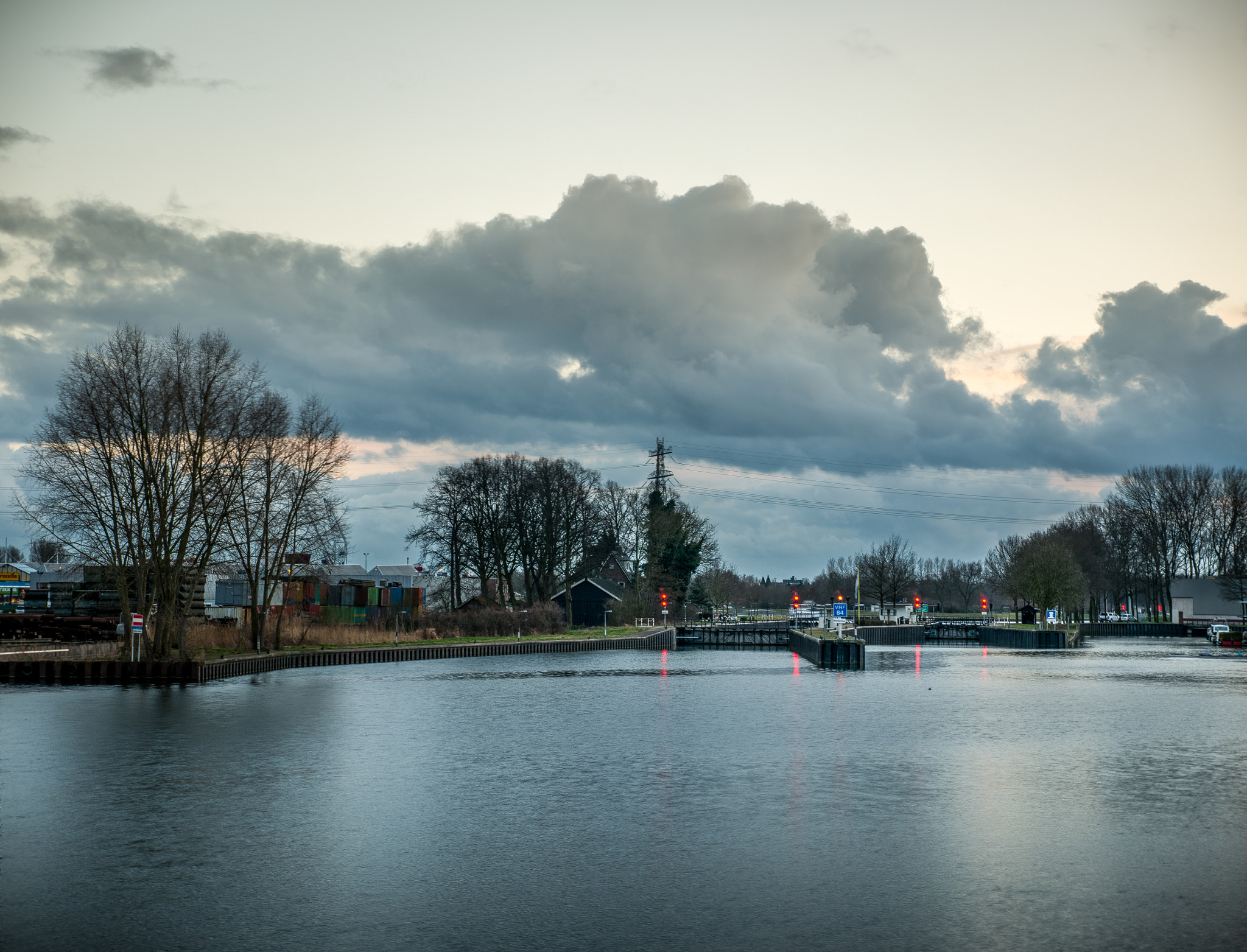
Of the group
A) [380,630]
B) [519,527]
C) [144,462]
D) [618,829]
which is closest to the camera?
[618,829]

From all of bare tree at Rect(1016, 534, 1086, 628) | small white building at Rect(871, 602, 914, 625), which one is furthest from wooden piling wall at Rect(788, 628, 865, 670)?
small white building at Rect(871, 602, 914, 625)

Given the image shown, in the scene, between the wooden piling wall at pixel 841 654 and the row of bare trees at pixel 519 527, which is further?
the row of bare trees at pixel 519 527

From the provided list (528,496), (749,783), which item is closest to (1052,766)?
(749,783)

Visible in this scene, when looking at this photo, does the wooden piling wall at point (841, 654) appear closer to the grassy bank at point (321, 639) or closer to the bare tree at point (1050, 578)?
the grassy bank at point (321, 639)

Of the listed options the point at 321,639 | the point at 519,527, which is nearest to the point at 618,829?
the point at 321,639

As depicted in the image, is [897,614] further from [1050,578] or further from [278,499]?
[278,499]

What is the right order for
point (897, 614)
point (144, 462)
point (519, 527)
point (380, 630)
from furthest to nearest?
point (897, 614), point (519, 527), point (380, 630), point (144, 462)

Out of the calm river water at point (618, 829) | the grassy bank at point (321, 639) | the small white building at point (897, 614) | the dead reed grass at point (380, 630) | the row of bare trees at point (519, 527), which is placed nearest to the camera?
the calm river water at point (618, 829)

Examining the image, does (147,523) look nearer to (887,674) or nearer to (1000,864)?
(887,674)

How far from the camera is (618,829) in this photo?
13.7m

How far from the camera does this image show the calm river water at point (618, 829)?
945cm

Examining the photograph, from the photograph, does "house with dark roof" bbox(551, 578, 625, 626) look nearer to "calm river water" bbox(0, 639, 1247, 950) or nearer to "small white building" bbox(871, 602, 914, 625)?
"small white building" bbox(871, 602, 914, 625)

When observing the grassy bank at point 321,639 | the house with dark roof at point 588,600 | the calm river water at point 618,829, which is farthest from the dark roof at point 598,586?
the calm river water at point 618,829

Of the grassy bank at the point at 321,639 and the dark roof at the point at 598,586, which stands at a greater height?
the dark roof at the point at 598,586
